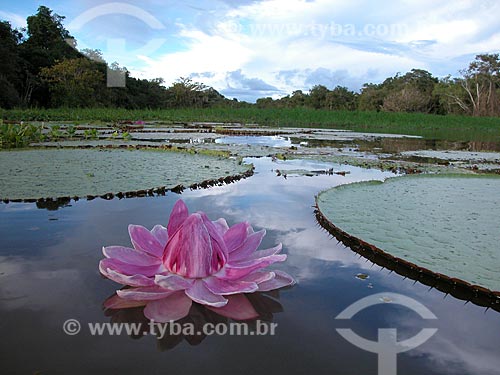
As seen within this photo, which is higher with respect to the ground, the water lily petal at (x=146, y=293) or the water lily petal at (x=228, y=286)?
the water lily petal at (x=228, y=286)

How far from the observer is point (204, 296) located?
1196mm

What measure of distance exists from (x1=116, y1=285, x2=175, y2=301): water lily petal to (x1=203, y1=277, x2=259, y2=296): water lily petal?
12 cm

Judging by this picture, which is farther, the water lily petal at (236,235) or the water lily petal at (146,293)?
the water lily petal at (236,235)

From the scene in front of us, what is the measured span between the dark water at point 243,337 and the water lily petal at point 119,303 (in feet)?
0.10

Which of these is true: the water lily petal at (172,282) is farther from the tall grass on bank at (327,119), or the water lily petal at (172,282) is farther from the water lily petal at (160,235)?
the tall grass on bank at (327,119)

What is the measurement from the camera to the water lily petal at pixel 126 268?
131 cm

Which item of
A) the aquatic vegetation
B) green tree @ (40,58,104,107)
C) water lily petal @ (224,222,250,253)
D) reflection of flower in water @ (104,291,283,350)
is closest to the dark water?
reflection of flower in water @ (104,291,283,350)

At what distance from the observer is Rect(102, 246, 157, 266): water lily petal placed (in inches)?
51.8

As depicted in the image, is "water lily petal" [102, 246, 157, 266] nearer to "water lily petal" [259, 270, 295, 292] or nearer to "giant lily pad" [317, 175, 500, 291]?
"water lily petal" [259, 270, 295, 292]

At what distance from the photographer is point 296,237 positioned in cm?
197

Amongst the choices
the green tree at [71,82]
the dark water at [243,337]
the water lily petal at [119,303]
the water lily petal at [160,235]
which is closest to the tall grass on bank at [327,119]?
the green tree at [71,82]

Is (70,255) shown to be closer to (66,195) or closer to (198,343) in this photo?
(198,343)

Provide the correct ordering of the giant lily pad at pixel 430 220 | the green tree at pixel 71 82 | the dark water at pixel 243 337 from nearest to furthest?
the dark water at pixel 243 337, the giant lily pad at pixel 430 220, the green tree at pixel 71 82

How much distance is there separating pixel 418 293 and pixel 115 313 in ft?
3.21
